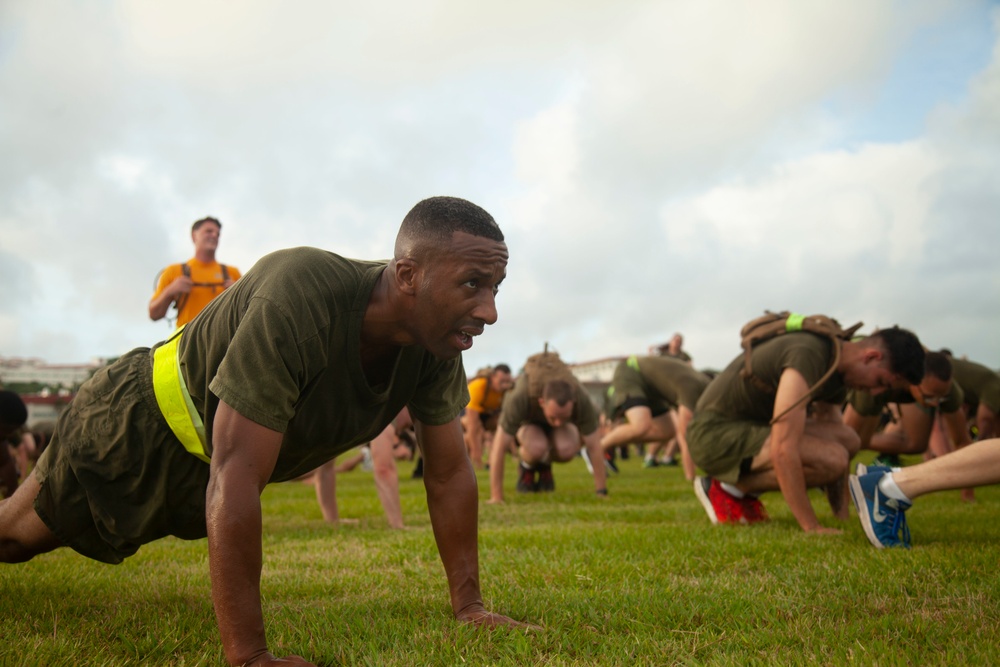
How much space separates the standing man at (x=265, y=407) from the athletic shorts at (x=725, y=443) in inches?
152

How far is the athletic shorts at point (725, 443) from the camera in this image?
22.3 feet

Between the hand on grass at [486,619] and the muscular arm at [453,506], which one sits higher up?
the muscular arm at [453,506]

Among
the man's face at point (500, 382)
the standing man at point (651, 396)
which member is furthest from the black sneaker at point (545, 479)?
the man's face at point (500, 382)

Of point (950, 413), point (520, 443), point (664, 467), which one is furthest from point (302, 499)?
point (664, 467)

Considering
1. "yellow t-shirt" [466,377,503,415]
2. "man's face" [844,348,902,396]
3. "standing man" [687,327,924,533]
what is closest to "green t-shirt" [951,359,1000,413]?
"standing man" [687,327,924,533]

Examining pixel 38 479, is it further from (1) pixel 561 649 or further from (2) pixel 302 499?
(2) pixel 302 499

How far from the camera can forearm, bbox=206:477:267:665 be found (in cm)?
256

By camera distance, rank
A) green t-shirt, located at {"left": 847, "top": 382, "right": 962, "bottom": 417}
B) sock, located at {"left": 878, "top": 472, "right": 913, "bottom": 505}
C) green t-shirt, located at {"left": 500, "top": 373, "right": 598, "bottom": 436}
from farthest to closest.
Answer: green t-shirt, located at {"left": 500, "top": 373, "right": 598, "bottom": 436}, green t-shirt, located at {"left": 847, "top": 382, "right": 962, "bottom": 417}, sock, located at {"left": 878, "top": 472, "right": 913, "bottom": 505}

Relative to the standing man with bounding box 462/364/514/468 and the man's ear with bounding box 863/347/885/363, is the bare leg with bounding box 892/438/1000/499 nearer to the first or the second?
the man's ear with bounding box 863/347/885/363

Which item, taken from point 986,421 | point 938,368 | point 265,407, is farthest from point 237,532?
point 986,421

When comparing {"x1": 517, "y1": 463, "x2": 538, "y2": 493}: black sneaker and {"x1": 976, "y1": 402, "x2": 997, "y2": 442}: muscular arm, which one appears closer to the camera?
{"x1": 976, "y1": 402, "x2": 997, "y2": 442}: muscular arm

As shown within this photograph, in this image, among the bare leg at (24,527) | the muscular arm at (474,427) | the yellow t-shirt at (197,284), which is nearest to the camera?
the bare leg at (24,527)

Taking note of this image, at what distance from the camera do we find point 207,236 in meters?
7.85

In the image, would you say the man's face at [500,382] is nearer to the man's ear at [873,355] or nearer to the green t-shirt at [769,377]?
the green t-shirt at [769,377]
